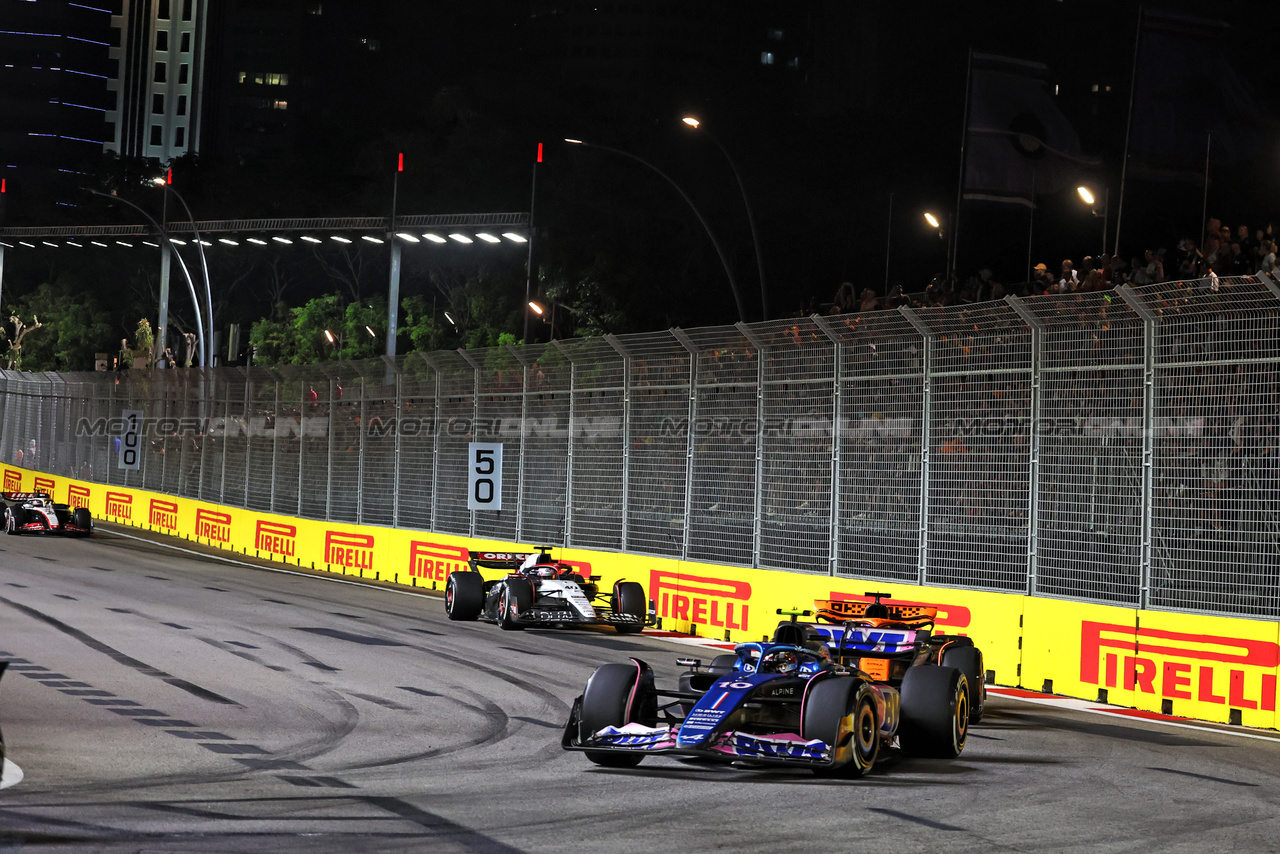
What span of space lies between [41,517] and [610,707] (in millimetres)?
26400

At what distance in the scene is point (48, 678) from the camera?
41.0 ft

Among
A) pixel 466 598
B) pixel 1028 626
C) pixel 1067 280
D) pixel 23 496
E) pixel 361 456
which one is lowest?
pixel 466 598

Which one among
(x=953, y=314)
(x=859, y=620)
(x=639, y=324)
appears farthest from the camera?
(x=639, y=324)

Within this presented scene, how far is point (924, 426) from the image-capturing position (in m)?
16.1

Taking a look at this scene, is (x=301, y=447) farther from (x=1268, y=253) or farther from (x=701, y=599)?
(x=1268, y=253)

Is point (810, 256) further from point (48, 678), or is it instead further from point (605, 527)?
point (48, 678)

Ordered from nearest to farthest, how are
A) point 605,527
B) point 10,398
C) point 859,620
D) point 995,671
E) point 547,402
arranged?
point 859,620, point 995,671, point 605,527, point 547,402, point 10,398

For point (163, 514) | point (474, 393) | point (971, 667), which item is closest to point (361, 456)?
point (474, 393)

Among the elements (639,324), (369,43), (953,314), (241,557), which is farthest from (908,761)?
(369,43)

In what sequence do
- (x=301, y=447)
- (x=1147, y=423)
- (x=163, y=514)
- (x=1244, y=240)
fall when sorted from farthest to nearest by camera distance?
(x=163, y=514) → (x=301, y=447) → (x=1244, y=240) → (x=1147, y=423)

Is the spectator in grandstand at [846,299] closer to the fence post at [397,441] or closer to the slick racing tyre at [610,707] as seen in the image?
the fence post at [397,441]

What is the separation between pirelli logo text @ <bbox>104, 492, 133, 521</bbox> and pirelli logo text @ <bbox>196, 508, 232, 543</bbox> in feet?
16.3

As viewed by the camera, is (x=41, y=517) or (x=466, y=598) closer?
(x=466, y=598)

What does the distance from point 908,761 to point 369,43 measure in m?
193
